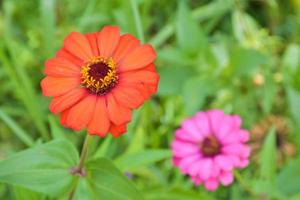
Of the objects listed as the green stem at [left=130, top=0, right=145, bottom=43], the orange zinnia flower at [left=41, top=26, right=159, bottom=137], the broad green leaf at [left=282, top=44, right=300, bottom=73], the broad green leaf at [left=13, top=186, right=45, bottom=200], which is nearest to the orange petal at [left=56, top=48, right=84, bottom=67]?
the orange zinnia flower at [left=41, top=26, right=159, bottom=137]

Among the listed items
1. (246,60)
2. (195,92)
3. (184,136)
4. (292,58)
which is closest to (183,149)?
(184,136)

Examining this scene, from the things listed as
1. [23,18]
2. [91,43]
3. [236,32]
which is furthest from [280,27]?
[91,43]

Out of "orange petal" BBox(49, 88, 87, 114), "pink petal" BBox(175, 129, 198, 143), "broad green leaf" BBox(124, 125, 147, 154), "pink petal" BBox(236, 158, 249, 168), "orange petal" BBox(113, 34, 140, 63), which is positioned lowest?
"orange petal" BBox(49, 88, 87, 114)

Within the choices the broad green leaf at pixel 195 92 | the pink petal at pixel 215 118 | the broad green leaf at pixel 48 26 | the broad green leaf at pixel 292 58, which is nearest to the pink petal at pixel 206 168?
the pink petal at pixel 215 118

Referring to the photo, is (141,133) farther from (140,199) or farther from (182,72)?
(140,199)

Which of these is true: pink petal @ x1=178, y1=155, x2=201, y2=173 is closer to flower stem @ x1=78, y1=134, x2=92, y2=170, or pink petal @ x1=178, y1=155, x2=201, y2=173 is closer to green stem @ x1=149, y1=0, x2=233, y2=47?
flower stem @ x1=78, y1=134, x2=92, y2=170

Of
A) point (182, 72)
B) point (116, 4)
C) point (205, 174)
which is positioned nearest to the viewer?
point (205, 174)

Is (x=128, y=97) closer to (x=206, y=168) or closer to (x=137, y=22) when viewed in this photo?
(x=206, y=168)
